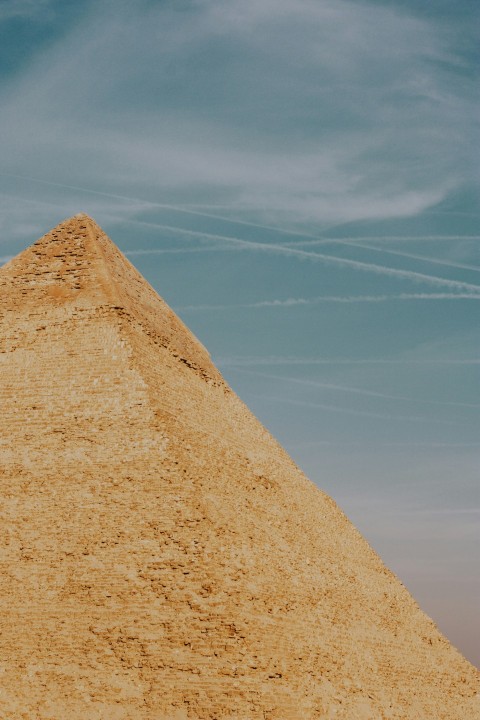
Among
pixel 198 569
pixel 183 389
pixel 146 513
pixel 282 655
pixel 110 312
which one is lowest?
pixel 282 655

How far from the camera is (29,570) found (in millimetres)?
18688

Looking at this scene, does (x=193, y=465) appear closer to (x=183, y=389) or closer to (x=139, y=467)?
(x=139, y=467)

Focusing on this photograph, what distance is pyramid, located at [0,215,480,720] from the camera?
1677 cm

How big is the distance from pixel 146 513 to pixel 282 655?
4019mm

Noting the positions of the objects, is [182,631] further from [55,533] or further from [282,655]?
[55,533]

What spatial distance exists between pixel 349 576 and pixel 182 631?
7770 mm

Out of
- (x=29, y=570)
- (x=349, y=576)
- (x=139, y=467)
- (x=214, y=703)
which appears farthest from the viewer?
(x=349, y=576)

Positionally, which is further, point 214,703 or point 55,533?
point 55,533

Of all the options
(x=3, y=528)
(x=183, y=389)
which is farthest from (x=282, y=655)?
(x=183, y=389)

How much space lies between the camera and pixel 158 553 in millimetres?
18312

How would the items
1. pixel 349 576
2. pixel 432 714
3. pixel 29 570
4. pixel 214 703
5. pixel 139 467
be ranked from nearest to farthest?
pixel 214 703 → pixel 29 570 → pixel 139 467 → pixel 432 714 → pixel 349 576

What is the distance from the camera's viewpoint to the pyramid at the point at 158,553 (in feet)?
55.0

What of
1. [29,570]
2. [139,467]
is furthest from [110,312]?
[29,570]

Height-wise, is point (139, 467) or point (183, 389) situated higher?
point (183, 389)
